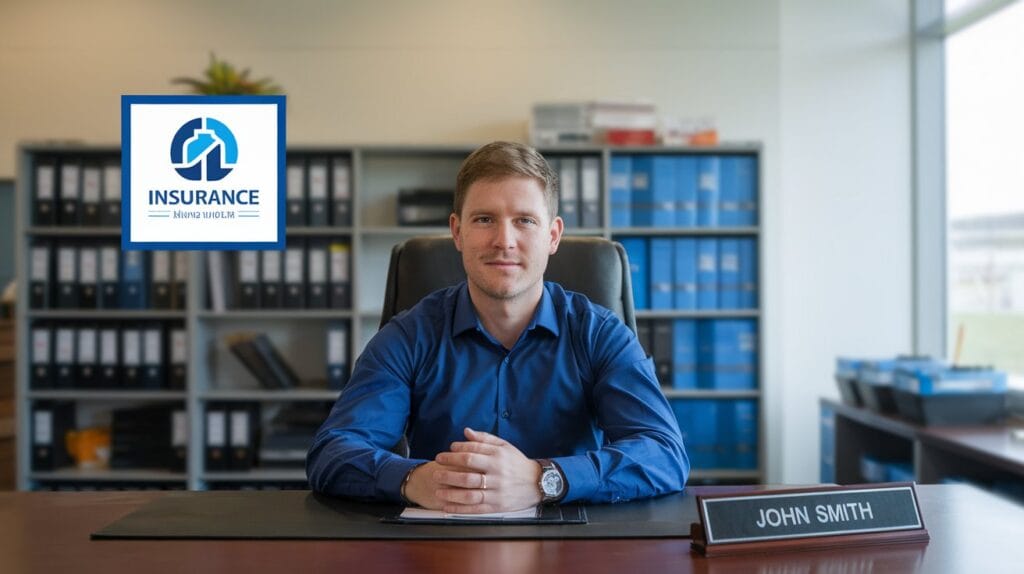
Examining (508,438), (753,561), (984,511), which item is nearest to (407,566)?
(753,561)

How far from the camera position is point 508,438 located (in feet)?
4.91

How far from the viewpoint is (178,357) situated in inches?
134

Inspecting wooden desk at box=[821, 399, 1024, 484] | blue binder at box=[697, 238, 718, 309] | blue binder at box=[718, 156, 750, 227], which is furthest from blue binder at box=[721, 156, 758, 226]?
wooden desk at box=[821, 399, 1024, 484]

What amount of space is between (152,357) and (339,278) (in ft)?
2.63

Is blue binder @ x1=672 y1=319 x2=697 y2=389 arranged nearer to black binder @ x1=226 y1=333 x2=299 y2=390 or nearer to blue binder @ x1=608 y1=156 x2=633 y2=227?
blue binder @ x1=608 y1=156 x2=633 y2=227

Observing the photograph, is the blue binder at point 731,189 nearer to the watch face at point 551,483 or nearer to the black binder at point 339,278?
the black binder at point 339,278

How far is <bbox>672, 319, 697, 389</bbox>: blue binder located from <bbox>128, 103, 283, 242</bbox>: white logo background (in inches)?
102

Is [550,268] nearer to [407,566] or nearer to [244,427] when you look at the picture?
[407,566]

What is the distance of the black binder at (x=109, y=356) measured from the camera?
3404 mm

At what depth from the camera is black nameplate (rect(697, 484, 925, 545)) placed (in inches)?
36.5

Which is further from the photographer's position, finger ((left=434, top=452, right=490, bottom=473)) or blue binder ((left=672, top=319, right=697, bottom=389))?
blue binder ((left=672, top=319, right=697, bottom=389))

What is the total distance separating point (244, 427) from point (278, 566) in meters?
2.67

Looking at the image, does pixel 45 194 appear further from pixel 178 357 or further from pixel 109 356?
pixel 178 357

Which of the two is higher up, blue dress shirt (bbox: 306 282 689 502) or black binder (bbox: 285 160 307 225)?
black binder (bbox: 285 160 307 225)
